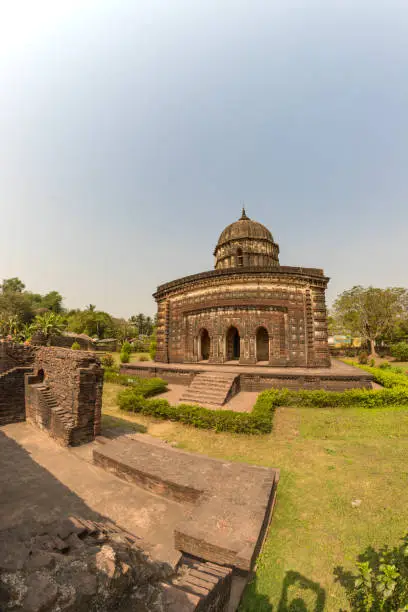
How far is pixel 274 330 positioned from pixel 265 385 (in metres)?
4.46

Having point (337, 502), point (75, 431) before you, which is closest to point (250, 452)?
point (337, 502)

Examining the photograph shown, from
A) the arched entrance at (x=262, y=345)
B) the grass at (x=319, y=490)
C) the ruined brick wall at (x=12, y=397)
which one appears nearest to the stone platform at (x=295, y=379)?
the grass at (x=319, y=490)

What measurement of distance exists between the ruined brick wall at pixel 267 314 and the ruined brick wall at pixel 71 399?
11390 millimetres

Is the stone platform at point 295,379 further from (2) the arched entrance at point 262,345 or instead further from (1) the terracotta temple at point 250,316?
(2) the arched entrance at point 262,345

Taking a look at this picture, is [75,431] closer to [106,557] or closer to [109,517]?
[109,517]

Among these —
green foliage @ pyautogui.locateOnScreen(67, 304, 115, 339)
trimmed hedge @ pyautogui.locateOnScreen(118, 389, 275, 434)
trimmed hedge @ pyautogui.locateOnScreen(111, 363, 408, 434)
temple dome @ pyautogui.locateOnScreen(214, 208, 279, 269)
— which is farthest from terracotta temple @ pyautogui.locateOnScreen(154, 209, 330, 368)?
green foliage @ pyautogui.locateOnScreen(67, 304, 115, 339)

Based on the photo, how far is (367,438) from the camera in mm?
8234

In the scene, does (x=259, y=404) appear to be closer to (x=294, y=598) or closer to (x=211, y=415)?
(x=211, y=415)

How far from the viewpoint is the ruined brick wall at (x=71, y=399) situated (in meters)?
7.27

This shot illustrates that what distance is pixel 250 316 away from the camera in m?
17.8

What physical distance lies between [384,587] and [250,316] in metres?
15.7

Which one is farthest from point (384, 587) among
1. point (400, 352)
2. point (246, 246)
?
point (400, 352)

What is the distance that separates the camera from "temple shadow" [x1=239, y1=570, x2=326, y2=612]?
3037mm

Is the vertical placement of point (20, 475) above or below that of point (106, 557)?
below
